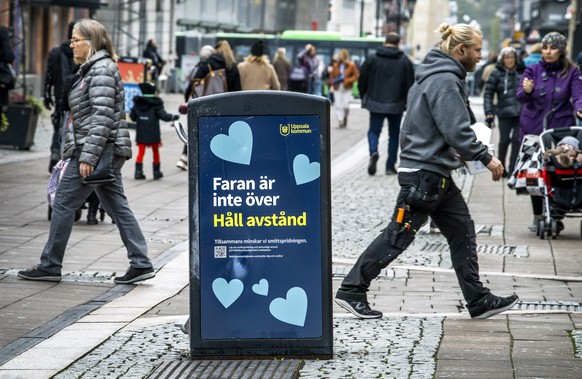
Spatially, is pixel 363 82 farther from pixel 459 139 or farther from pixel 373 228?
pixel 459 139

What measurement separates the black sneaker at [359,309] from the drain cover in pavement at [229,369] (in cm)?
120

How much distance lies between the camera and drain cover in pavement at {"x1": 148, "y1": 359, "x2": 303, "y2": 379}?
5906mm

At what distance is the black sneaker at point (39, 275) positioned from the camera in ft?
28.6

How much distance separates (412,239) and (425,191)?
12.4 inches

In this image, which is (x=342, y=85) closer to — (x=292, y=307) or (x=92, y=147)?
(x=92, y=147)

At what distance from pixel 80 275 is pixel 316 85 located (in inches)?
1291

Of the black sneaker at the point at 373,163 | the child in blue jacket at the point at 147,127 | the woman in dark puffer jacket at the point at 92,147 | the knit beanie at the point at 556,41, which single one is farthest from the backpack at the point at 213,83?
the woman in dark puffer jacket at the point at 92,147

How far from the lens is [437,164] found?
286 inches

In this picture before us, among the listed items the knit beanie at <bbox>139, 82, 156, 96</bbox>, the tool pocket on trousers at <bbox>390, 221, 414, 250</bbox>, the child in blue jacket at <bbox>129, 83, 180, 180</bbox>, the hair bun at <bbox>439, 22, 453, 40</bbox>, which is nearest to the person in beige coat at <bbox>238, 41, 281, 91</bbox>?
the knit beanie at <bbox>139, 82, 156, 96</bbox>

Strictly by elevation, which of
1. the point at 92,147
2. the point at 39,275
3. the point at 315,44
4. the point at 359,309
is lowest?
the point at 315,44

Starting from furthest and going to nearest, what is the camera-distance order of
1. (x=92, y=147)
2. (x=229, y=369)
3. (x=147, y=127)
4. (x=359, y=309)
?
1. (x=147, y=127)
2. (x=92, y=147)
3. (x=359, y=309)
4. (x=229, y=369)

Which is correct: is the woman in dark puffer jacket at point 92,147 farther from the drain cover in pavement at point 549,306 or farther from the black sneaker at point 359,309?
the drain cover in pavement at point 549,306

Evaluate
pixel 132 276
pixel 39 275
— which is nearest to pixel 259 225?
pixel 132 276

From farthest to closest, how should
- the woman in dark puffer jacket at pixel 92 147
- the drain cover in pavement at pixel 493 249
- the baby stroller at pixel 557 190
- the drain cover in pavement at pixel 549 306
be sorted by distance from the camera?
the baby stroller at pixel 557 190, the drain cover in pavement at pixel 493 249, the woman in dark puffer jacket at pixel 92 147, the drain cover in pavement at pixel 549 306
